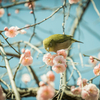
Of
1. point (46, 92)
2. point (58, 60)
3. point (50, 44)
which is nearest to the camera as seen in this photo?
point (46, 92)

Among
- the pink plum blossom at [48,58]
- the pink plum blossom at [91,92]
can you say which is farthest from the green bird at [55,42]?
the pink plum blossom at [91,92]

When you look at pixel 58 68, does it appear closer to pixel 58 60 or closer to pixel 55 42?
pixel 58 60

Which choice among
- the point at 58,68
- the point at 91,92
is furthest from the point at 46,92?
the point at 91,92

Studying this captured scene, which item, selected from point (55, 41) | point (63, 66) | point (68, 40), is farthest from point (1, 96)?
point (68, 40)

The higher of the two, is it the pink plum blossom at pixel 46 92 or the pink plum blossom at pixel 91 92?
the pink plum blossom at pixel 46 92

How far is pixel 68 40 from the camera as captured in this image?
973 millimetres

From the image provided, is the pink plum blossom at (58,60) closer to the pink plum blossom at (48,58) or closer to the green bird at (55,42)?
the pink plum blossom at (48,58)

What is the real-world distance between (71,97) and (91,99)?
1.57 ft

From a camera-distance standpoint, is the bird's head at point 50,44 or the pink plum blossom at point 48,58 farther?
the bird's head at point 50,44

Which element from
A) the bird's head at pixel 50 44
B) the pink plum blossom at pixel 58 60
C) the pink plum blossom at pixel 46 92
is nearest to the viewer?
the pink plum blossom at pixel 46 92

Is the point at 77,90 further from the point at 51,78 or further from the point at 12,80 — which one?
the point at 12,80

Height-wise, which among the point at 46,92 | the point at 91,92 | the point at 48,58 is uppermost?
the point at 48,58

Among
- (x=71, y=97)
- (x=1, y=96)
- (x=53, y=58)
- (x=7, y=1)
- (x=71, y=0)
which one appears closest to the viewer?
(x=1, y=96)

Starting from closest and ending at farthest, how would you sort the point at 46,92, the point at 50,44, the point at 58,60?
1. the point at 46,92
2. the point at 58,60
3. the point at 50,44
